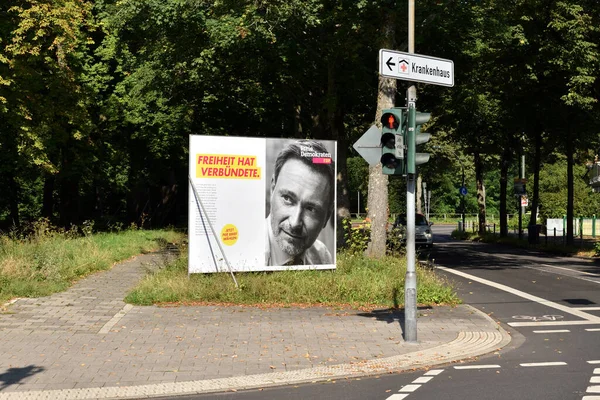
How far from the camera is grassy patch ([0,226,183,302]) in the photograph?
50.6 ft

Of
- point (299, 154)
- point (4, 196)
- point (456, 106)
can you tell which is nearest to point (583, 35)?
point (456, 106)

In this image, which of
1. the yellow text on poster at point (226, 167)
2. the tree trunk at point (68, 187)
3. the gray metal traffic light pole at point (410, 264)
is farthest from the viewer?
the tree trunk at point (68, 187)

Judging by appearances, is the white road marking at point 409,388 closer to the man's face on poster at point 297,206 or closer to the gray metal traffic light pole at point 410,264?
the gray metal traffic light pole at point 410,264

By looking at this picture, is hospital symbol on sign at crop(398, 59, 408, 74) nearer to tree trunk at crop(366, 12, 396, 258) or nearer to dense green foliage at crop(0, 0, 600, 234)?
tree trunk at crop(366, 12, 396, 258)

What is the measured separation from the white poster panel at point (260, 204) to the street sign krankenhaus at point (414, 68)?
5483mm

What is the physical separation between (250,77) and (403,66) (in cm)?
2031

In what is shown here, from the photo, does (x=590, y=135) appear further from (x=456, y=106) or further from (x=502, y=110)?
(x=456, y=106)

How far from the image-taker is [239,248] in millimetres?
16219

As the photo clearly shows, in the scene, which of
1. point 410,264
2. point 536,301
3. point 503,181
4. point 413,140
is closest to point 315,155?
point 536,301

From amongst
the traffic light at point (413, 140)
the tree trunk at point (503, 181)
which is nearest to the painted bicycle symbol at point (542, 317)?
the traffic light at point (413, 140)

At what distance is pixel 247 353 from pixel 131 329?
2.54 m

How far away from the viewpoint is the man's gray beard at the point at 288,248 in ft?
54.4

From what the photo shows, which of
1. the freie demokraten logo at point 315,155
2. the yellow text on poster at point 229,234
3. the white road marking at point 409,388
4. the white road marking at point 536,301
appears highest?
the freie demokraten logo at point 315,155

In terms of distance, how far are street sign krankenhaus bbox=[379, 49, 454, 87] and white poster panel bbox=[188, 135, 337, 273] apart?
5483 mm
